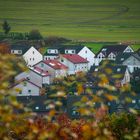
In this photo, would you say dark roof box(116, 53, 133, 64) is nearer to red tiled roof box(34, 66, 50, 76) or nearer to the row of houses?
the row of houses

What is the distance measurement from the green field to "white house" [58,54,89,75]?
78.0ft

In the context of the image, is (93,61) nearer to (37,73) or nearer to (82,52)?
(82,52)

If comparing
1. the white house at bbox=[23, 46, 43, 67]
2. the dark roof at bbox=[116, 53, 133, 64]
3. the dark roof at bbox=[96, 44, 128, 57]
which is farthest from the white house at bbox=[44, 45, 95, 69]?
the dark roof at bbox=[116, 53, 133, 64]

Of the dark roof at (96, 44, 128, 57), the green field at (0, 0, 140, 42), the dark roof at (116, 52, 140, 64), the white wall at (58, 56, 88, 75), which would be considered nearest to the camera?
the white wall at (58, 56, 88, 75)

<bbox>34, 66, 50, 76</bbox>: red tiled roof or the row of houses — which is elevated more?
the row of houses

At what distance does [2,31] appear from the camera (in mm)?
95562

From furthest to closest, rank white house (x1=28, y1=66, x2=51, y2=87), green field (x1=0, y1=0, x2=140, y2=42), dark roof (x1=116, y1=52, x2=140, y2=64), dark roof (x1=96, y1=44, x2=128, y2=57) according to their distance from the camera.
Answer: green field (x1=0, y1=0, x2=140, y2=42) → dark roof (x1=96, y1=44, x2=128, y2=57) → dark roof (x1=116, y1=52, x2=140, y2=64) → white house (x1=28, y1=66, x2=51, y2=87)

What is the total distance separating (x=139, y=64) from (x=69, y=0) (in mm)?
80437

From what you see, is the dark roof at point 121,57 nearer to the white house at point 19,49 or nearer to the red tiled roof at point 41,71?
the red tiled roof at point 41,71

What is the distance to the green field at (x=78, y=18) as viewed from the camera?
95.9m

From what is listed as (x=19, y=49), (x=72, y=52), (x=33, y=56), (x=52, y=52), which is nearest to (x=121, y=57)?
(x=72, y=52)

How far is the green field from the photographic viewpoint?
9588 centimetres

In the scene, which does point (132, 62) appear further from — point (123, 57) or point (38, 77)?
point (38, 77)

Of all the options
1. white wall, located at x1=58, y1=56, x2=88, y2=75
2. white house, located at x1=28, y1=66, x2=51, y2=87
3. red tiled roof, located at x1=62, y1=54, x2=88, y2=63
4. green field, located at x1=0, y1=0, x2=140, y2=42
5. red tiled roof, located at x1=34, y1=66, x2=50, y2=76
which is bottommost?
white house, located at x1=28, y1=66, x2=51, y2=87
